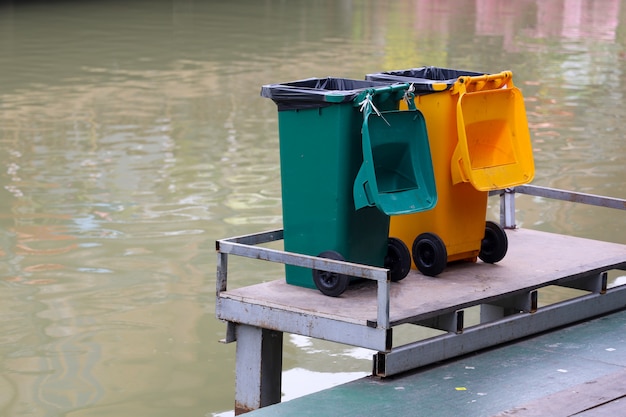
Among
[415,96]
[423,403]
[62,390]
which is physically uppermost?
[415,96]

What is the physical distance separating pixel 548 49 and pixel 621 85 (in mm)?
4827

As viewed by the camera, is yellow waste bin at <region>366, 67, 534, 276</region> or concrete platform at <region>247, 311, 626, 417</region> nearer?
concrete platform at <region>247, 311, 626, 417</region>

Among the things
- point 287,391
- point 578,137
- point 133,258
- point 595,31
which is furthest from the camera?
point 595,31

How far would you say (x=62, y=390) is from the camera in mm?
5477

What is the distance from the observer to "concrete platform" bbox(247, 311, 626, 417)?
3.98 meters

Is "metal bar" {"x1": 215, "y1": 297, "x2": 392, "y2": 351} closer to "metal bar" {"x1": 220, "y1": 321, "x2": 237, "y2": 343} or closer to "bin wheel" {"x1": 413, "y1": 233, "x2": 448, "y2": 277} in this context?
"metal bar" {"x1": 220, "y1": 321, "x2": 237, "y2": 343}

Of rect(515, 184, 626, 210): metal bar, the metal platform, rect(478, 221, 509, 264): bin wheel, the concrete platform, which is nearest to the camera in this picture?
the concrete platform

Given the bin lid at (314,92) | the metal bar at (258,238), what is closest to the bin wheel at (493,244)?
the bin lid at (314,92)

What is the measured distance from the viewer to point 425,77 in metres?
5.37

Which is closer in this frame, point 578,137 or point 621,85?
point 578,137

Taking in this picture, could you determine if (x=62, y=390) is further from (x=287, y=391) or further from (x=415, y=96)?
(x=415, y=96)

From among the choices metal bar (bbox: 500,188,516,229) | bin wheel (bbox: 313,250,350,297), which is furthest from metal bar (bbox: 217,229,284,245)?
metal bar (bbox: 500,188,516,229)

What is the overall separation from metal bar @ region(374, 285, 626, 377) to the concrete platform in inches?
1.4

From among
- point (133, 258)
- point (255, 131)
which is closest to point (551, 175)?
point (255, 131)
